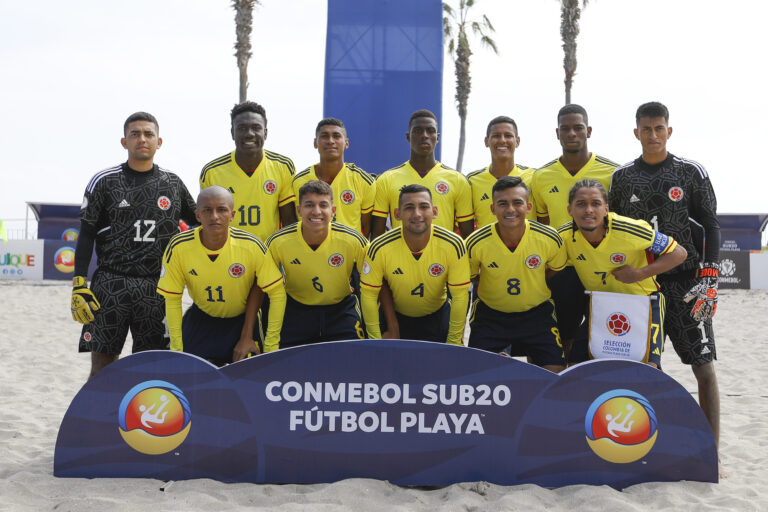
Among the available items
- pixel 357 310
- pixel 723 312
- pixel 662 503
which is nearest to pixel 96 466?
pixel 357 310

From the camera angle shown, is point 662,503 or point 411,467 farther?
point 411,467

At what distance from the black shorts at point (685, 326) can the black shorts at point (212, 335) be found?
8.59ft

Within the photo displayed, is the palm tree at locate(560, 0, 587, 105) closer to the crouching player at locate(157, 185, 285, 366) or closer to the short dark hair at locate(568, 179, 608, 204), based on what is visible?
the short dark hair at locate(568, 179, 608, 204)

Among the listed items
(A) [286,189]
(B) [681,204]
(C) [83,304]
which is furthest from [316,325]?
(B) [681,204]

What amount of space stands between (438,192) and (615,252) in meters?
1.47

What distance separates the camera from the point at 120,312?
13.5ft

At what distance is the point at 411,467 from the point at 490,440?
43cm

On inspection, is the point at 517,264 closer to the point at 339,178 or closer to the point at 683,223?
the point at 683,223

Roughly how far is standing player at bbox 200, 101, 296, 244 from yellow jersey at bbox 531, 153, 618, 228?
1845 mm

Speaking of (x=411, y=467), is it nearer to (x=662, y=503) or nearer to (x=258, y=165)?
(x=662, y=503)

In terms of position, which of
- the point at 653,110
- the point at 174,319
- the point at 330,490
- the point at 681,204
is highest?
the point at 653,110

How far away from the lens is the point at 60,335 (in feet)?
29.2

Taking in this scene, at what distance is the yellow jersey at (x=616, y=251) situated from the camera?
3703mm

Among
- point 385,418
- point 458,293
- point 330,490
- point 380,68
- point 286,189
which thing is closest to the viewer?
point 330,490
